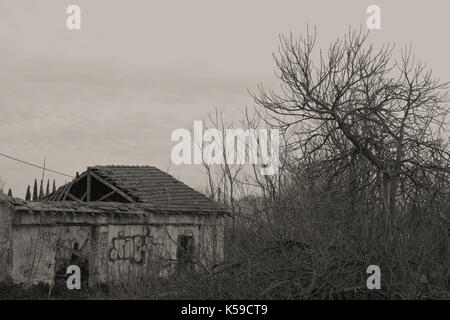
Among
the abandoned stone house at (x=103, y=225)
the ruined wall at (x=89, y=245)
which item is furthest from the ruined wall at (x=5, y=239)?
the ruined wall at (x=89, y=245)

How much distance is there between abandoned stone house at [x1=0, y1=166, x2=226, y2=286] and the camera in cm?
1691

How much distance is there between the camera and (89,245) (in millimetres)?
19688

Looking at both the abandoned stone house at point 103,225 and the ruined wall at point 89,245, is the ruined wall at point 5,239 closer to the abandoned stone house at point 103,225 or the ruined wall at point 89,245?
Result: the abandoned stone house at point 103,225

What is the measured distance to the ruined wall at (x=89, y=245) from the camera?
1703 cm

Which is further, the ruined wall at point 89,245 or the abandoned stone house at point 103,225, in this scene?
the ruined wall at point 89,245

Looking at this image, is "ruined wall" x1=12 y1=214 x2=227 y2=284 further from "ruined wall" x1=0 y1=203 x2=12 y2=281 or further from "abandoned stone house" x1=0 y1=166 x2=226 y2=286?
"ruined wall" x1=0 y1=203 x2=12 y2=281

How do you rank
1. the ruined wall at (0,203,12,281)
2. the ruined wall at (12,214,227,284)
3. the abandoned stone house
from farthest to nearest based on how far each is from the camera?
the ruined wall at (12,214,227,284), the abandoned stone house, the ruined wall at (0,203,12,281)

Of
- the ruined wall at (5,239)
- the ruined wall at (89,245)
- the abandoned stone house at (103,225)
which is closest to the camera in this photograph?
the ruined wall at (5,239)

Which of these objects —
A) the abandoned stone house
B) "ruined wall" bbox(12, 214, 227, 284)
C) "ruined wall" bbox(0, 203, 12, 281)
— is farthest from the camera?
"ruined wall" bbox(12, 214, 227, 284)

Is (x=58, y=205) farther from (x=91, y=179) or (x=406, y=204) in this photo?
(x=406, y=204)

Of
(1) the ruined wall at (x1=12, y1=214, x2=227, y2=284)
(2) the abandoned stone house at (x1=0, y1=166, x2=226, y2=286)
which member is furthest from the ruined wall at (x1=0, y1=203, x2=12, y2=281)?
(1) the ruined wall at (x1=12, y1=214, x2=227, y2=284)
